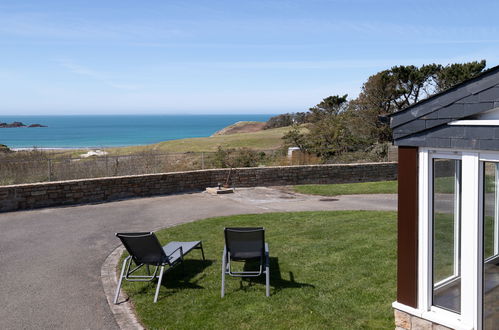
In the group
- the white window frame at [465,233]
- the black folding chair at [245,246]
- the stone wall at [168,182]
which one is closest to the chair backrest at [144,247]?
the black folding chair at [245,246]

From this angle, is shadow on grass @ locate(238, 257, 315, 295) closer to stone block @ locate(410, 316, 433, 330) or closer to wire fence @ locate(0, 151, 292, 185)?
stone block @ locate(410, 316, 433, 330)

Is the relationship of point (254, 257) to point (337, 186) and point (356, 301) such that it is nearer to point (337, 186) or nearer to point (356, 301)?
point (356, 301)

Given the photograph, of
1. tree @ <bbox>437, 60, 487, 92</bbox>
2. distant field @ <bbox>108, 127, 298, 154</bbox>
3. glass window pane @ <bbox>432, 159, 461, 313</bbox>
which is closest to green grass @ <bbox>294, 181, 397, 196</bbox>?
glass window pane @ <bbox>432, 159, 461, 313</bbox>

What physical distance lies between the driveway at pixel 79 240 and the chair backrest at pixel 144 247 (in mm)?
812

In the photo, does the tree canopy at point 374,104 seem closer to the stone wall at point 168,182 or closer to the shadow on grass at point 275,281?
the stone wall at point 168,182

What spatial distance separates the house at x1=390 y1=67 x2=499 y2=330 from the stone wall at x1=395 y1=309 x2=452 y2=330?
Result: 0.01m

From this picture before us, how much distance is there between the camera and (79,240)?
10188 millimetres

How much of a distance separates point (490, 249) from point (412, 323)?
1140 mm

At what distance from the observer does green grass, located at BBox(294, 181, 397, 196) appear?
16.7 metres

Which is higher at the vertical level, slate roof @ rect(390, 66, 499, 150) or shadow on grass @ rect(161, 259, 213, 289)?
slate roof @ rect(390, 66, 499, 150)

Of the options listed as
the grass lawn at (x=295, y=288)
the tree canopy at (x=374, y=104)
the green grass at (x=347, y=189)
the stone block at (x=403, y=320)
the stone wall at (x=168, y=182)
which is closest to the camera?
the stone block at (x=403, y=320)

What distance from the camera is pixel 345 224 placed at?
432 inches

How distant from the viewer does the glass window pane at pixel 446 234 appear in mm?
4516

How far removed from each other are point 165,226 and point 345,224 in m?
4.49
